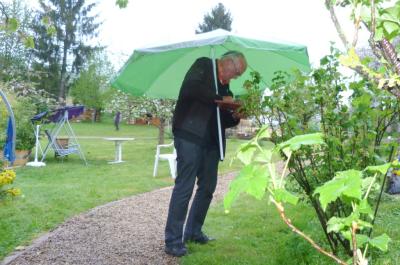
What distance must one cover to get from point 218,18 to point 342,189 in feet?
157

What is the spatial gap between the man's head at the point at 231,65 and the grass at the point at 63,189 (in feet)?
8.84

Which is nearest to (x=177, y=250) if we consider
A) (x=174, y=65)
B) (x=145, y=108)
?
(x=174, y=65)

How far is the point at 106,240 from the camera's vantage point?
→ 4.99 m

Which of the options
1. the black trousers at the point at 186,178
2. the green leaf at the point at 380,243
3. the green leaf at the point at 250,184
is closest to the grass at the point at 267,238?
the black trousers at the point at 186,178

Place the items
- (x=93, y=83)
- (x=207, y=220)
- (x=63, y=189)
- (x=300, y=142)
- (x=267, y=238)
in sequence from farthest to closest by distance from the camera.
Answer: (x=93, y=83) → (x=63, y=189) → (x=207, y=220) → (x=267, y=238) → (x=300, y=142)

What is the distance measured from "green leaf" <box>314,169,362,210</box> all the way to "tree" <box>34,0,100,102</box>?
159 feet

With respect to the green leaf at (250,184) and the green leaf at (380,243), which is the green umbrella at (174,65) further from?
the green leaf at (250,184)

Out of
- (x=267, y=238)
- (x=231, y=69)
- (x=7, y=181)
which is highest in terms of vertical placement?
(x=231, y=69)

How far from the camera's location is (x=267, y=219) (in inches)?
230

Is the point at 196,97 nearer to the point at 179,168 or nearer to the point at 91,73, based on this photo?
the point at 179,168

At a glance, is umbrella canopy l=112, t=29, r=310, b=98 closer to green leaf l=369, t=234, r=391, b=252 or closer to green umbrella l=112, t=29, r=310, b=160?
green umbrella l=112, t=29, r=310, b=160

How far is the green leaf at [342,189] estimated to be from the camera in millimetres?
1056

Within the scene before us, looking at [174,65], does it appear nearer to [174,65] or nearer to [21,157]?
[174,65]

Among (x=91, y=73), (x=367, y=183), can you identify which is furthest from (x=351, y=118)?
(x=91, y=73)
